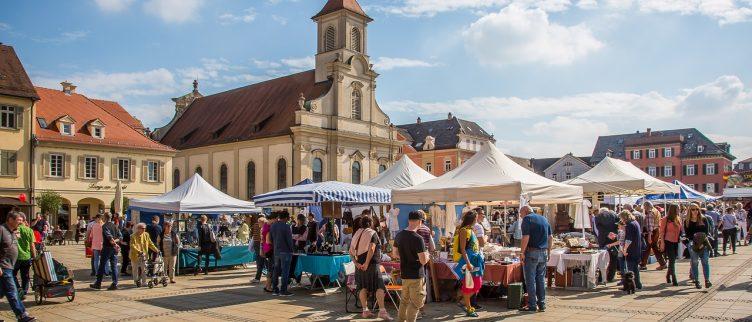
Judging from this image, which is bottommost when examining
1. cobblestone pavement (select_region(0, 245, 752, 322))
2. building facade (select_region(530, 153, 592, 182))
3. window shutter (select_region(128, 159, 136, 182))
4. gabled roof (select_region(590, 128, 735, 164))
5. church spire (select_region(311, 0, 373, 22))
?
cobblestone pavement (select_region(0, 245, 752, 322))

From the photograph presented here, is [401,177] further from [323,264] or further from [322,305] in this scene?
[322,305]

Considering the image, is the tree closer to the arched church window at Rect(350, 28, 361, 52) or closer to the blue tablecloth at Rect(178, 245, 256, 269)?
the blue tablecloth at Rect(178, 245, 256, 269)

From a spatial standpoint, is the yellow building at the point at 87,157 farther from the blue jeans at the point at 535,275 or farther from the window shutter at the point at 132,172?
the blue jeans at the point at 535,275

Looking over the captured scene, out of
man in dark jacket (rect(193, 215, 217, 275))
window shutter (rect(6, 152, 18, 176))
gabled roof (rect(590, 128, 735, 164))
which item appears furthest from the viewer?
gabled roof (rect(590, 128, 735, 164))

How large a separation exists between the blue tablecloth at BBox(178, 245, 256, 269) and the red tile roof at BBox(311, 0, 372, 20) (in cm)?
3208

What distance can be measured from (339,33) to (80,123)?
19.3 metres

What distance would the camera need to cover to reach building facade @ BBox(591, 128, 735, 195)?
268 ft

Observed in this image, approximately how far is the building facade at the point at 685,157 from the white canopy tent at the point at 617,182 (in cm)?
6447

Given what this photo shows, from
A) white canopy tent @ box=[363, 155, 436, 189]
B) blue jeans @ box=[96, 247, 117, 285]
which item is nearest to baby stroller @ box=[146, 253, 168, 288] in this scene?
blue jeans @ box=[96, 247, 117, 285]

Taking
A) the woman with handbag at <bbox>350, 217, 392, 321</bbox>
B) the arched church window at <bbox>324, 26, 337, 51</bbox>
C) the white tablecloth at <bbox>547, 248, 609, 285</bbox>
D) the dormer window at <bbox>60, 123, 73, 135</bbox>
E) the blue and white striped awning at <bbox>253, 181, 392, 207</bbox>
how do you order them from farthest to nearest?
the arched church window at <bbox>324, 26, 337, 51</bbox> < the dormer window at <bbox>60, 123, 73, 135</bbox> < the blue and white striped awning at <bbox>253, 181, 392, 207</bbox> < the white tablecloth at <bbox>547, 248, 609, 285</bbox> < the woman with handbag at <bbox>350, 217, 392, 321</bbox>

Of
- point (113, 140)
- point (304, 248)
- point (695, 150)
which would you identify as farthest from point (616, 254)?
point (695, 150)

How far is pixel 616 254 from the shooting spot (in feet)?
47.2

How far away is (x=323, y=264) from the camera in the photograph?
1330cm

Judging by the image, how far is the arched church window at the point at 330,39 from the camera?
161 feet
